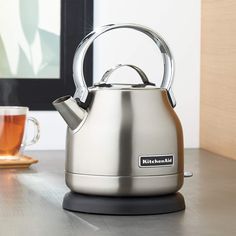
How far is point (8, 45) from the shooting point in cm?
207

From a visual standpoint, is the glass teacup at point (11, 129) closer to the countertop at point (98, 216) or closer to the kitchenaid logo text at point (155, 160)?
the countertop at point (98, 216)

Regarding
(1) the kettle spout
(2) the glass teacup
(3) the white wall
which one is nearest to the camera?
(1) the kettle spout

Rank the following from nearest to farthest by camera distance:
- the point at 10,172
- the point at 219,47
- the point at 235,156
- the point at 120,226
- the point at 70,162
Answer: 1. the point at 120,226
2. the point at 70,162
3. the point at 10,172
4. the point at 235,156
5. the point at 219,47

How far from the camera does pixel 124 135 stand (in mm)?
1156

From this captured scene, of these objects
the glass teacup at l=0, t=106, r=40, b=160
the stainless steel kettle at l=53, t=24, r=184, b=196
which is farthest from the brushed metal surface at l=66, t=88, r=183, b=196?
the glass teacup at l=0, t=106, r=40, b=160

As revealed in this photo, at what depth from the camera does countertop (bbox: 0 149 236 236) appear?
107 centimetres

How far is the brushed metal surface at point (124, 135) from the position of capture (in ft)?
3.79

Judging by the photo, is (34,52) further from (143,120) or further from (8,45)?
(143,120)

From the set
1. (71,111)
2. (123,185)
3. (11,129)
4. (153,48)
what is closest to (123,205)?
(123,185)

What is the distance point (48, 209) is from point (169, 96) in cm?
25

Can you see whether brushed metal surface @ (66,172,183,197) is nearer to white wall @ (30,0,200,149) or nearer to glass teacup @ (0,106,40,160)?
glass teacup @ (0,106,40,160)

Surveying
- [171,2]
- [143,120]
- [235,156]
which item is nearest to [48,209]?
[143,120]

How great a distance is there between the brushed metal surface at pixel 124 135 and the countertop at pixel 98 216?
58 millimetres

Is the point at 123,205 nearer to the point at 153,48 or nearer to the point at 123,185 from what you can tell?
the point at 123,185
